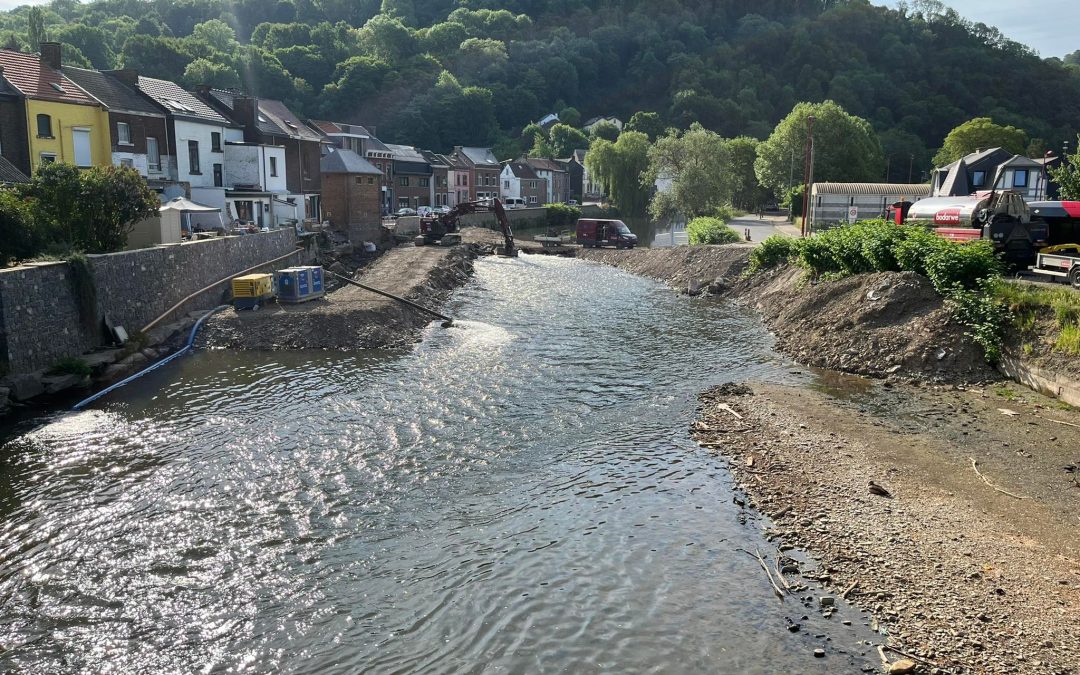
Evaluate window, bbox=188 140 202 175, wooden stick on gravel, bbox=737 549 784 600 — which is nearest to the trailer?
wooden stick on gravel, bbox=737 549 784 600

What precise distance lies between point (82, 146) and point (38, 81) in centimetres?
349

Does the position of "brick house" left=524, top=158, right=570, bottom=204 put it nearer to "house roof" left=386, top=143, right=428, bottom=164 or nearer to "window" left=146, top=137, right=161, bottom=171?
"house roof" left=386, top=143, right=428, bottom=164

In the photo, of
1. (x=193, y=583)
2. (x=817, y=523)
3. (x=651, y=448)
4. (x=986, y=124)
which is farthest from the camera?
(x=986, y=124)

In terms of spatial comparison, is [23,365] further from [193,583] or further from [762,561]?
[762,561]

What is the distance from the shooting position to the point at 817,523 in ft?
39.1

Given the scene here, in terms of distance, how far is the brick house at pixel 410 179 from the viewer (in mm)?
87500

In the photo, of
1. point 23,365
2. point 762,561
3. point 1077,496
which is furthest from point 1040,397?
point 23,365

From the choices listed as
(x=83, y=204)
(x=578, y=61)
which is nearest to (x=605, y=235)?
(x=83, y=204)

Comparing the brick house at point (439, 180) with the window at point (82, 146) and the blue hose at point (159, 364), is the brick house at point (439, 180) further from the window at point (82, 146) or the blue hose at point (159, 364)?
the blue hose at point (159, 364)

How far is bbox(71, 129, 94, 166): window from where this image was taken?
38125 millimetres

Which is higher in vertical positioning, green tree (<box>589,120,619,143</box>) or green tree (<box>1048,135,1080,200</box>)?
green tree (<box>589,120,619,143</box>)

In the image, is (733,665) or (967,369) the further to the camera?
(967,369)

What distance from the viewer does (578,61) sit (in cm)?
17062

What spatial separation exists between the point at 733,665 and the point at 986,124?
88.6 m
